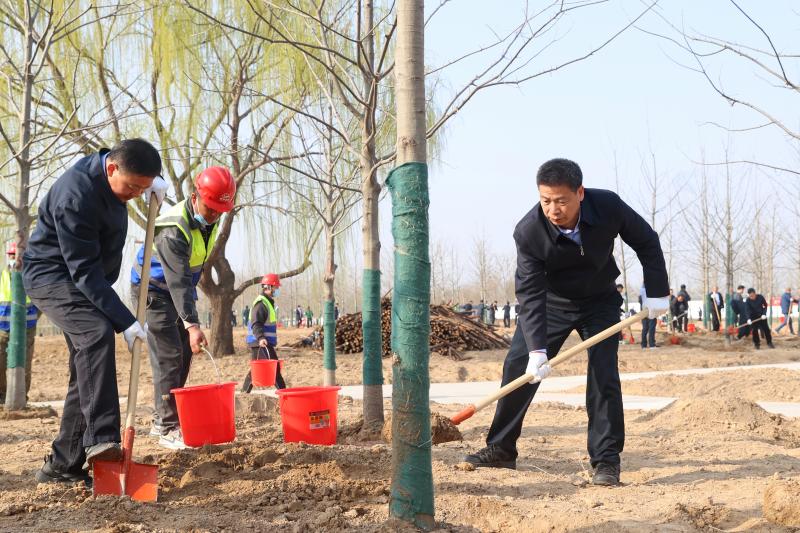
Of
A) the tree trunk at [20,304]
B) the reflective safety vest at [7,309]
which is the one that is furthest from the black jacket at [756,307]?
the tree trunk at [20,304]

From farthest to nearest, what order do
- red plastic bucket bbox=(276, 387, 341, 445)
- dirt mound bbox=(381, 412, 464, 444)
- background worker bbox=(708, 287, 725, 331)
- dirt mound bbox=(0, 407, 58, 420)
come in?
background worker bbox=(708, 287, 725, 331)
dirt mound bbox=(0, 407, 58, 420)
dirt mound bbox=(381, 412, 464, 444)
red plastic bucket bbox=(276, 387, 341, 445)

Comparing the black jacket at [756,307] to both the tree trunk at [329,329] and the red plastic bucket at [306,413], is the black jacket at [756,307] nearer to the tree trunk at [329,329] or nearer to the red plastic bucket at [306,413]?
the tree trunk at [329,329]

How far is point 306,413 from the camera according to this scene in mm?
4863

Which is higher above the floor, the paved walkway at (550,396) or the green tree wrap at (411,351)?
the green tree wrap at (411,351)

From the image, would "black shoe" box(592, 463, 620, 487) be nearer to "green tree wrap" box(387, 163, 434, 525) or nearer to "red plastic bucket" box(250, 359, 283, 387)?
"green tree wrap" box(387, 163, 434, 525)

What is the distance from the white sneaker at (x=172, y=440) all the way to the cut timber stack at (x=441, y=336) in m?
11.1

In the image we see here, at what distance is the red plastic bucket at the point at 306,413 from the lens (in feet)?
15.8

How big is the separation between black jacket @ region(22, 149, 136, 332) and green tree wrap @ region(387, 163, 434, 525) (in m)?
1.47

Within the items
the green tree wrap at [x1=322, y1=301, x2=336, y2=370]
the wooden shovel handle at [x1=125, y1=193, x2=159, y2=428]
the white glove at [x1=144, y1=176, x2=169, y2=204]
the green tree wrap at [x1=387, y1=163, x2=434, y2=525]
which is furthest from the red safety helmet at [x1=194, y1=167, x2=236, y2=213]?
the green tree wrap at [x1=322, y1=301, x2=336, y2=370]

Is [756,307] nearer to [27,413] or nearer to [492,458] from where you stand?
[492,458]

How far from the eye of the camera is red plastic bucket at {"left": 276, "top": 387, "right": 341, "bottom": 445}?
4.83 meters

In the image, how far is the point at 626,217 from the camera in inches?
164

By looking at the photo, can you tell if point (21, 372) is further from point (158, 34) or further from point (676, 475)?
point (158, 34)

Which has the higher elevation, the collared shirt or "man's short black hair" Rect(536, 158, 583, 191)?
"man's short black hair" Rect(536, 158, 583, 191)
